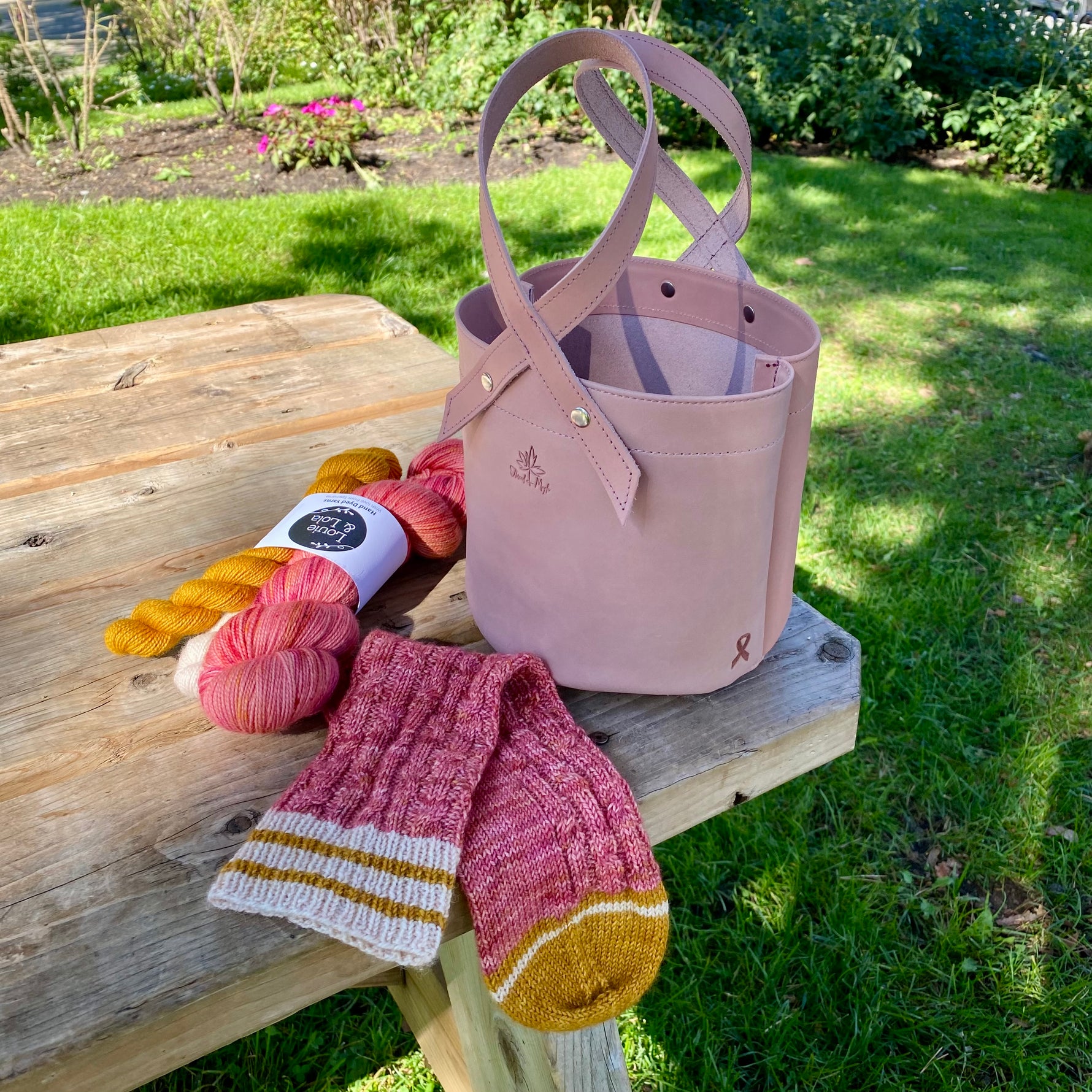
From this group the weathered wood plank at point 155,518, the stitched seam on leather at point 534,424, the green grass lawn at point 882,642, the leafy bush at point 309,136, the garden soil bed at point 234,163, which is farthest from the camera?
the leafy bush at point 309,136

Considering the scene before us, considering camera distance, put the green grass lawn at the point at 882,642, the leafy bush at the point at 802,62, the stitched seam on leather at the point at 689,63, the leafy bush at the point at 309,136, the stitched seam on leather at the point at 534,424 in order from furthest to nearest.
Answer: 1. the leafy bush at the point at 802,62
2. the leafy bush at the point at 309,136
3. the green grass lawn at the point at 882,642
4. the stitched seam on leather at the point at 689,63
5. the stitched seam on leather at the point at 534,424

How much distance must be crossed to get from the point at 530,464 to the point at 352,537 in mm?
264

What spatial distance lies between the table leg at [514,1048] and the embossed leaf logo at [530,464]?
1.53ft

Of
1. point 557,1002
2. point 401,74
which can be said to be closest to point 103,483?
point 557,1002

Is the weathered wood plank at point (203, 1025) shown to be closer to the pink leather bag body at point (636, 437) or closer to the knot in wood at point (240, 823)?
the knot in wood at point (240, 823)

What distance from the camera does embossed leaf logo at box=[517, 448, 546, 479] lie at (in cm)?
78

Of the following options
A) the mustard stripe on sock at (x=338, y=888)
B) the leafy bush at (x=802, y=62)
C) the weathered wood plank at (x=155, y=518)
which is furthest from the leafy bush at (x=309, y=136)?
the mustard stripe on sock at (x=338, y=888)

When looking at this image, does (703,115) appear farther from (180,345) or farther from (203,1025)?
(180,345)

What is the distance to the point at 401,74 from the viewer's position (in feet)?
19.1

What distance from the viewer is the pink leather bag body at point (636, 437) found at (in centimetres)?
73

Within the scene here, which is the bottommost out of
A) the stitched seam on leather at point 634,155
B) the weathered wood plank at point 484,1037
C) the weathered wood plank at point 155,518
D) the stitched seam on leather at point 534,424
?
the weathered wood plank at point 484,1037

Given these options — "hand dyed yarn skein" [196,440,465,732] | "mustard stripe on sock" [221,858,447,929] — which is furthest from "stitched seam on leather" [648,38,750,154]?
"mustard stripe on sock" [221,858,447,929]

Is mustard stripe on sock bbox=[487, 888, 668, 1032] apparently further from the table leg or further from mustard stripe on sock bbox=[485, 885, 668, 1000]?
the table leg

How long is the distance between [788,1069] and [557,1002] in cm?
88
